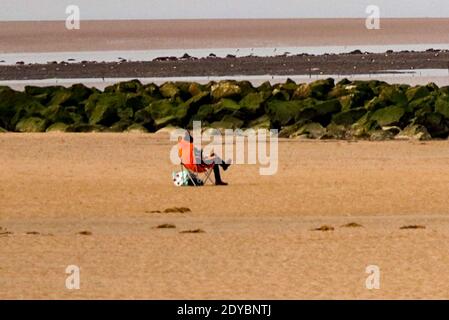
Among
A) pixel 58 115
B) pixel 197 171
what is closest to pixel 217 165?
pixel 197 171

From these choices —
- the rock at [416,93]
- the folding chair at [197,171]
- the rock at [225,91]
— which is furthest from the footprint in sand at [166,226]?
the rock at [416,93]

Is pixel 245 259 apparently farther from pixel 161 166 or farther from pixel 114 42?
pixel 114 42

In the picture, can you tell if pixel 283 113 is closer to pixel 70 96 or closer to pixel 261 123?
pixel 261 123

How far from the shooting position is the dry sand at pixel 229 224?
1664cm

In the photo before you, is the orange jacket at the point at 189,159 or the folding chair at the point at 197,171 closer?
the orange jacket at the point at 189,159

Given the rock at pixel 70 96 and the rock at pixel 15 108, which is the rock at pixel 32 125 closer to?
the rock at pixel 15 108

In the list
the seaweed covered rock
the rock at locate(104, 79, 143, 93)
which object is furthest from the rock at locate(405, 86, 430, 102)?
the rock at locate(104, 79, 143, 93)

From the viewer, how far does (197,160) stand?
2447 cm

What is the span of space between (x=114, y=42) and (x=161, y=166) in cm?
8035

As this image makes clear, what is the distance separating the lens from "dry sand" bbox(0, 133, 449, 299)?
655 inches

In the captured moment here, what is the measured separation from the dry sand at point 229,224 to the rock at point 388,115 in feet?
9.16

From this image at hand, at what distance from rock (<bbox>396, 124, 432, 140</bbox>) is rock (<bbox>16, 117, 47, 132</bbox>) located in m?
7.13

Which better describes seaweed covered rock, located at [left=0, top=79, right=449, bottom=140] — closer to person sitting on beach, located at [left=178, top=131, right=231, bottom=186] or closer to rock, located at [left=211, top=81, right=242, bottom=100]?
rock, located at [left=211, top=81, right=242, bottom=100]

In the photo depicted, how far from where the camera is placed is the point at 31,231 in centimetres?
2025
